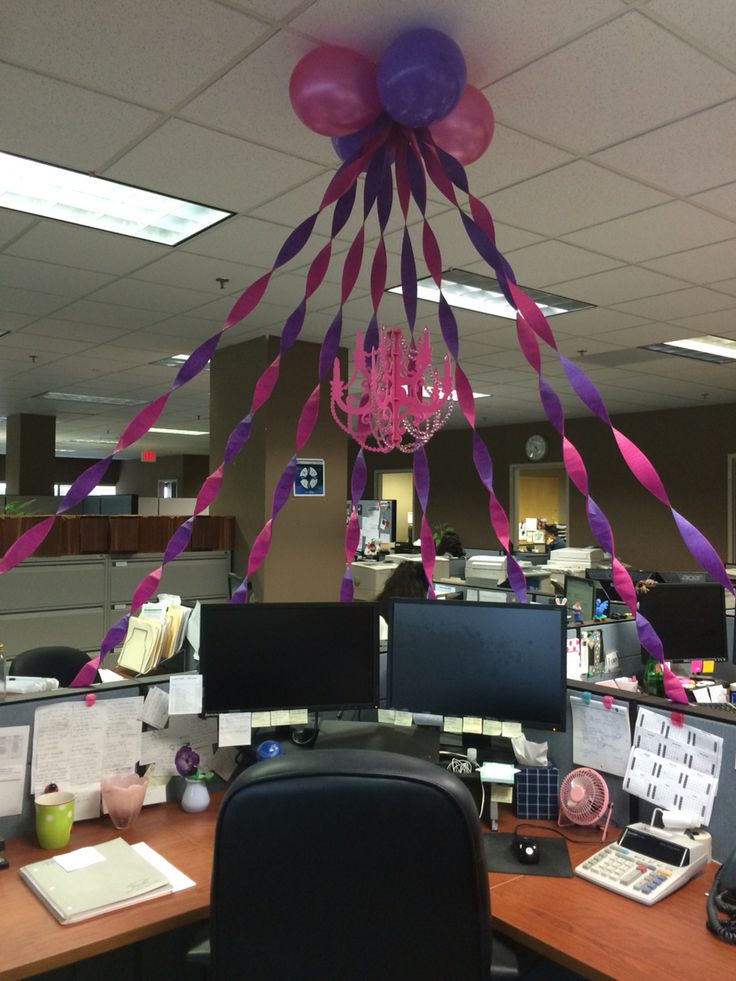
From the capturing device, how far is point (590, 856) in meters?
1.68

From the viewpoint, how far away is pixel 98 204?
3.22 metres

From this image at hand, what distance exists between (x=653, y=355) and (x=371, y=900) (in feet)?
18.6

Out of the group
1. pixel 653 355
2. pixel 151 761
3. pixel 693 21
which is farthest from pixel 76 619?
pixel 653 355

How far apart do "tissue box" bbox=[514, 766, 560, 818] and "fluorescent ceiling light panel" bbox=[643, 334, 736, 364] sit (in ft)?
14.2

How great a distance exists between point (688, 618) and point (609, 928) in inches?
79.4

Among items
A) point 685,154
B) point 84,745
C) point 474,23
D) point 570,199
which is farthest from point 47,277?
point 685,154

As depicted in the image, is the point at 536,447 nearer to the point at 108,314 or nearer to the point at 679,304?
the point at 679,304

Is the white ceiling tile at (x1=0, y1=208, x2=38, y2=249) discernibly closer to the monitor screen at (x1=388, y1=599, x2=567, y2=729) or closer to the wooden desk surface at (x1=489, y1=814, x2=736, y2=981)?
the monitor screen at (x1=388, y1=599, x2=567, y2=729)

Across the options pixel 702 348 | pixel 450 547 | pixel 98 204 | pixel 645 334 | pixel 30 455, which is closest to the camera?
pixel 98 204

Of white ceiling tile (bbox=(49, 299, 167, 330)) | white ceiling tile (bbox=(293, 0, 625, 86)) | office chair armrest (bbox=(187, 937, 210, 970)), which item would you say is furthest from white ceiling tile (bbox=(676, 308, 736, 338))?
office chair armrest (bbox=(187, 937, 210, 970))

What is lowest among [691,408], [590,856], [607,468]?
[590,856]

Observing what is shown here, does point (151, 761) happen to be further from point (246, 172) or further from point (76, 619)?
point (76, 619)

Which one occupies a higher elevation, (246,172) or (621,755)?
(246,172)

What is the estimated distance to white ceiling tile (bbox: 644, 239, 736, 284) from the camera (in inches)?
141
